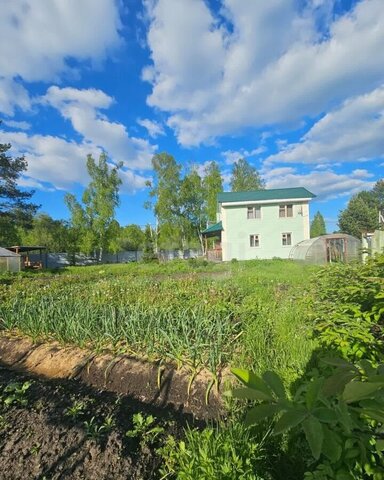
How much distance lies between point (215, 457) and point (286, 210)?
25653 millimetres

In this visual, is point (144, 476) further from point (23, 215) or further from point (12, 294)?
point (23, 215)

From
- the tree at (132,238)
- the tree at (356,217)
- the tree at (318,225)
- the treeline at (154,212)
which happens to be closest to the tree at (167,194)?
the treeline at (154,212)

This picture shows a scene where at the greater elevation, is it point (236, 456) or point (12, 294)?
point (12, 294)

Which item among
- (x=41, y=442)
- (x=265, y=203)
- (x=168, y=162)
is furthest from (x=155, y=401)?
(x=168, y=162)

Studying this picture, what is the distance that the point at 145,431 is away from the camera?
7.08ft

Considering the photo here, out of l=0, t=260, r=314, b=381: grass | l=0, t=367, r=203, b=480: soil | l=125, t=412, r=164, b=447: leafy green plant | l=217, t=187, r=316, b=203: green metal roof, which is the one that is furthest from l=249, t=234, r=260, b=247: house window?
l=125, t=412, r=164, b=447: leafy green plant

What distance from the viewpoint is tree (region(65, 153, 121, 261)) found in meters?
34.8

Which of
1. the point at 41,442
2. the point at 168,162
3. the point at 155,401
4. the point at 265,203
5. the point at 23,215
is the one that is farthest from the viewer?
the point at 168,162

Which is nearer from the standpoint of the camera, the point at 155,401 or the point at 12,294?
the point at 155,401

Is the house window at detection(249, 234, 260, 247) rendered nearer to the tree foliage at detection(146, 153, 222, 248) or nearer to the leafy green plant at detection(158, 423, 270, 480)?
the tree foliage at detection(146, 153, 222, 248)

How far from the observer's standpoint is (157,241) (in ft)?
126

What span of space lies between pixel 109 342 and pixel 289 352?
7.45 feet

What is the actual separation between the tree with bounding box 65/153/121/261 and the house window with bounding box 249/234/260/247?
17.3 metres

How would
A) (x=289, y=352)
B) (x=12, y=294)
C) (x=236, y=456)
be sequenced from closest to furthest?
1. (x=236, y=456)
2. (x=289, y=352)
3. (x=12, y=294)
